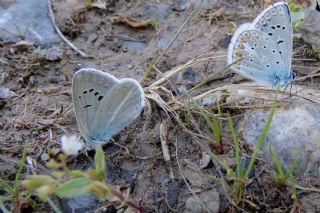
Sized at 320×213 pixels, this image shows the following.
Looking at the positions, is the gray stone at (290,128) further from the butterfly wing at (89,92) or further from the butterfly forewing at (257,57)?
the butterfly wing at (89,92)

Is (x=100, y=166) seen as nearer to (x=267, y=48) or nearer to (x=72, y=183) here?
(x=72, y=183)

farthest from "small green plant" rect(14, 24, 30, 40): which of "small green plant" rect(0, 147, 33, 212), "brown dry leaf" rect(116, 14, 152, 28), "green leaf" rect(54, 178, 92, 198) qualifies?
"green leaf" rect(54, 178, 92, 198)

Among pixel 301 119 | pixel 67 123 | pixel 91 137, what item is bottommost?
pixel 67 123

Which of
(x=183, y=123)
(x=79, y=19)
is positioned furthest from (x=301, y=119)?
(x=79, y=19)

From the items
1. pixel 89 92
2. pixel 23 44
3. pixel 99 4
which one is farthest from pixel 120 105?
pixel 99 4

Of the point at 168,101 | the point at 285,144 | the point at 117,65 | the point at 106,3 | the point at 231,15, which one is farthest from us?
the point at 106,3

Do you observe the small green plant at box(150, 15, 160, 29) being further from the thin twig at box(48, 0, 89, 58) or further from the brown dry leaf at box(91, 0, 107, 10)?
the thin twig at box(48, 0, 89, 58)

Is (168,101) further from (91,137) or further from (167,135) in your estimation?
(91,137)

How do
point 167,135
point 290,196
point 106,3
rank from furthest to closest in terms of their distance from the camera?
point 106,3 → point 167,135 → point 290,196
